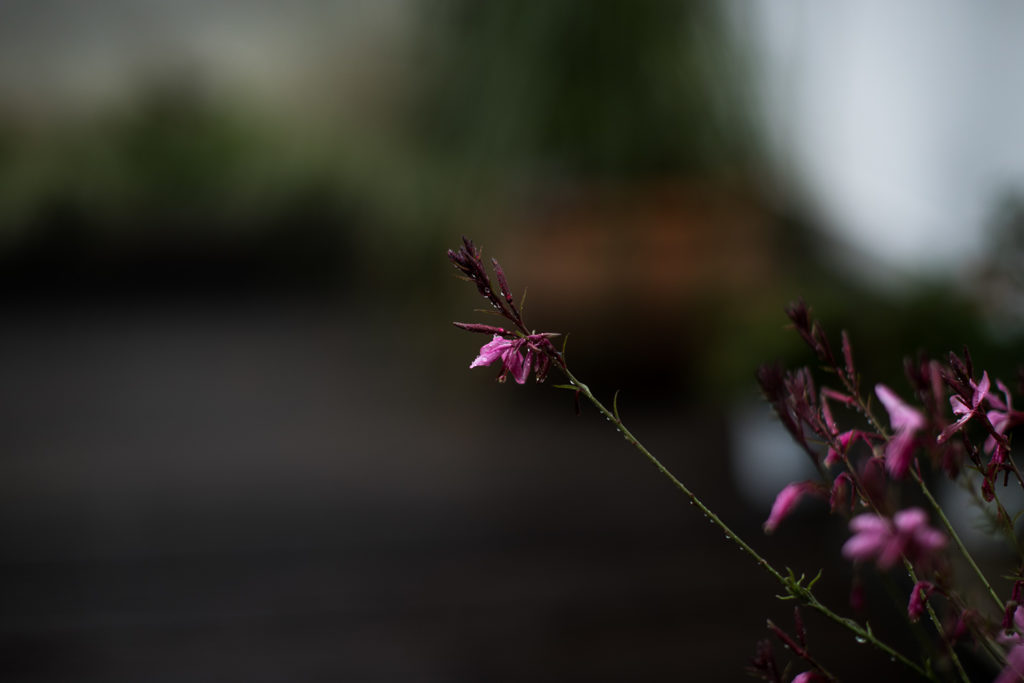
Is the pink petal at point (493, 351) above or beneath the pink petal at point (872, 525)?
above

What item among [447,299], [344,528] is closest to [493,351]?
[344,528]

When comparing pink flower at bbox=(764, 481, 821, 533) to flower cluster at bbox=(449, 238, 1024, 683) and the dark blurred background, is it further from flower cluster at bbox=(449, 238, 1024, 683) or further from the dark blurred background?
the dark blurred background

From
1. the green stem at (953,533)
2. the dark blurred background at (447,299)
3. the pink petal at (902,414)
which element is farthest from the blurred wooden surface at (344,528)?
the pink petal at (902,414)

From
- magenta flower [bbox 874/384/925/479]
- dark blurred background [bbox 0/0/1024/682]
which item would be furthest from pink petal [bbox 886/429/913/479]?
dark blurred background [bbox 0/0/1024/682]

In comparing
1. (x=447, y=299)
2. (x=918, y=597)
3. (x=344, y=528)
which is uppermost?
(x=918, y=597)

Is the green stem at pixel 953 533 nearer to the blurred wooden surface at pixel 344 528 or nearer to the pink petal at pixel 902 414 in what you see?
the pink petal at pixel 902 414

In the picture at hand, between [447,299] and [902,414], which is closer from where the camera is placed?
[902,414]

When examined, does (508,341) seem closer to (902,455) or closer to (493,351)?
(493,351)

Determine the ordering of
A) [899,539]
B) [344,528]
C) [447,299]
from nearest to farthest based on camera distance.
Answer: [899,539]
[344,528]
[447,299]
